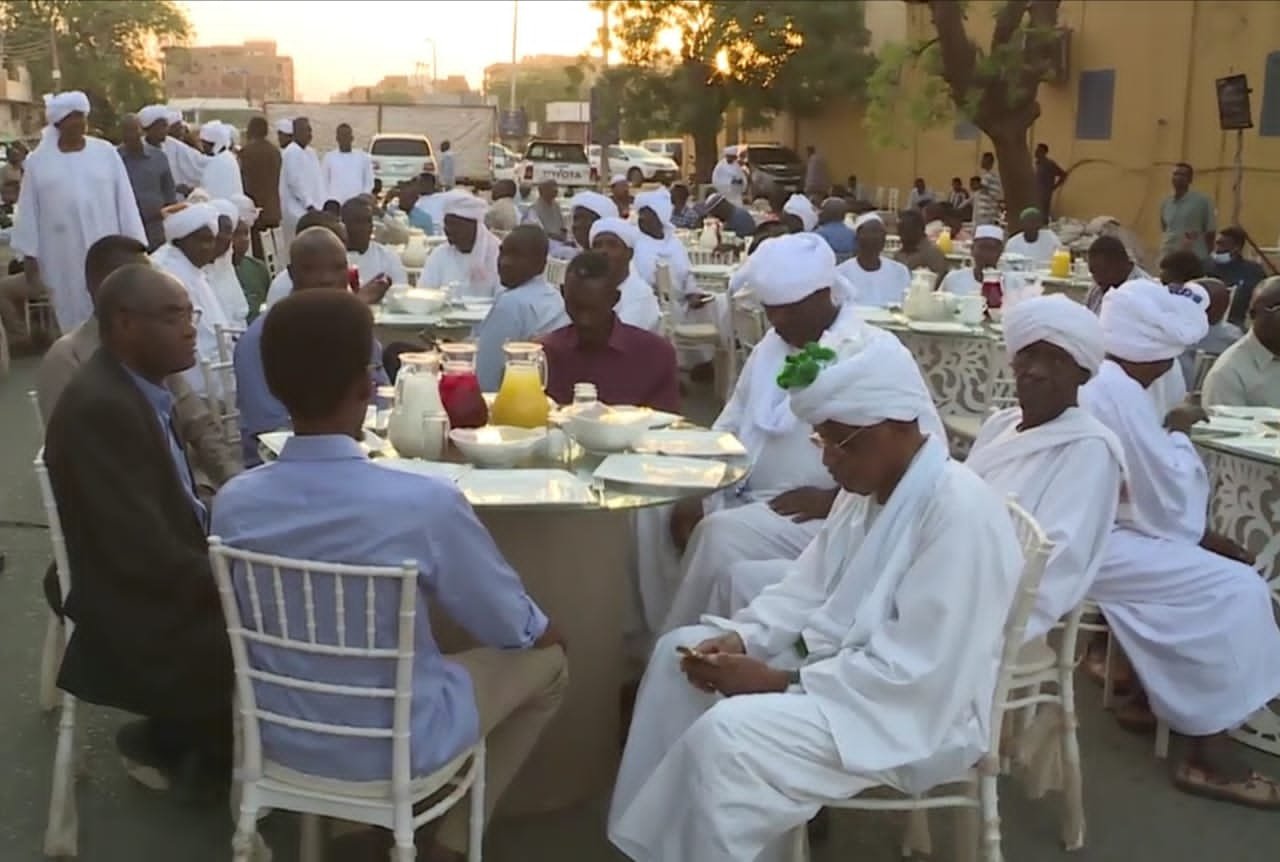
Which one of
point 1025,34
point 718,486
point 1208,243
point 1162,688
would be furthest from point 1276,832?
point 1025,34

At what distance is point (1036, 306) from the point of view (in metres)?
3.65

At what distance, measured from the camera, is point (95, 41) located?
46.8m

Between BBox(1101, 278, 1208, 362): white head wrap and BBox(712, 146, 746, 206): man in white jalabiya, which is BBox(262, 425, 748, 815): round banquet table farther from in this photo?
BBox(712, 146, 746, 206): man in white jalabiya

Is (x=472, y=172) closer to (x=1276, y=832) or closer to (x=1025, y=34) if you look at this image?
(x=1025, y=34)

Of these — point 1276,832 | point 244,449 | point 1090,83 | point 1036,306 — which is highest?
point 1090,83

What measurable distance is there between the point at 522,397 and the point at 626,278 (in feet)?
11.0

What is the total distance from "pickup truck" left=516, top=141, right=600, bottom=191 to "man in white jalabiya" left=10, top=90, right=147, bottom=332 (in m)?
20.2

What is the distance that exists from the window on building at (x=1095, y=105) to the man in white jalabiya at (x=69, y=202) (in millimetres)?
14826

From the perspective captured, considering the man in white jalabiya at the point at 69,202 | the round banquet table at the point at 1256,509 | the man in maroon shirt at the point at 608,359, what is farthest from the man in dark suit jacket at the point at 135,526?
the man in white jalabiya at the point at 69,202

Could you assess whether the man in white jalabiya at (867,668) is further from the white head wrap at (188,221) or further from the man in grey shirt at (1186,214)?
the man in grey shirt at (1186,214)

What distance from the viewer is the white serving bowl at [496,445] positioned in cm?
350

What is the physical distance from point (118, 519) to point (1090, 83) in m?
18.5

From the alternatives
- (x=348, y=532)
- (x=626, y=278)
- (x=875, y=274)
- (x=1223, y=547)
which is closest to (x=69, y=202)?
(x=626, y=278)

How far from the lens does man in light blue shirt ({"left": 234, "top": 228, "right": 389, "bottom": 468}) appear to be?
4582mm
